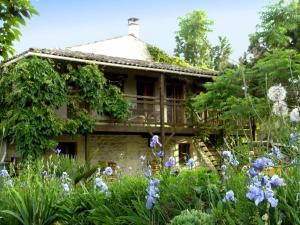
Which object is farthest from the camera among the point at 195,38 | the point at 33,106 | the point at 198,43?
the point at 198,43

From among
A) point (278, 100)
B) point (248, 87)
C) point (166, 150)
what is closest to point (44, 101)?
point (248, 87)

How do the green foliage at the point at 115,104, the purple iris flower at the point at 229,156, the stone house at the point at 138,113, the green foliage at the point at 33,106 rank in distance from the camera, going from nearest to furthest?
the purple iris flower at the point at 229,156 < the green foliage at the point at 33,106 < the green foliage at the point at 115,104 < the stone house at the point at 138,113

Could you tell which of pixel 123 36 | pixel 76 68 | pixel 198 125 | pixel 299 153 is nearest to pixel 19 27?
pixel 299 153

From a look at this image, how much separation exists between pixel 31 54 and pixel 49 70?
0.77 m

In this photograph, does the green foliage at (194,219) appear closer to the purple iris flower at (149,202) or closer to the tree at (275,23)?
the purple iris flower at (149,202)

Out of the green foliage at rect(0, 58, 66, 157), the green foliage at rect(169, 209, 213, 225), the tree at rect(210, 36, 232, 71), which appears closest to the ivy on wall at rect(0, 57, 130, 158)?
the green foliage at rect(0, 58, 66, 157)

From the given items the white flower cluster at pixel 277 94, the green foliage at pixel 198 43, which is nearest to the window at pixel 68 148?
the white flower cluster at pixel 277 94

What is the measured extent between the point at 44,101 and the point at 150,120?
174 inches

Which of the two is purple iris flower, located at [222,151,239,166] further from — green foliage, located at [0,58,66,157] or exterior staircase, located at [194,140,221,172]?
exterior staircase, located at [194,140,221,172]

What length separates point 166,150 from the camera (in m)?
20.8

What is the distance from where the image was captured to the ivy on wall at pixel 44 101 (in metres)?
15.5

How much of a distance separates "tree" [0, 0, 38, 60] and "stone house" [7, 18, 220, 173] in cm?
1162

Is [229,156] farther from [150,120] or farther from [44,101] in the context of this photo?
[150,120]

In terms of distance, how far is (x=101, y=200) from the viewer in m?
4.65
